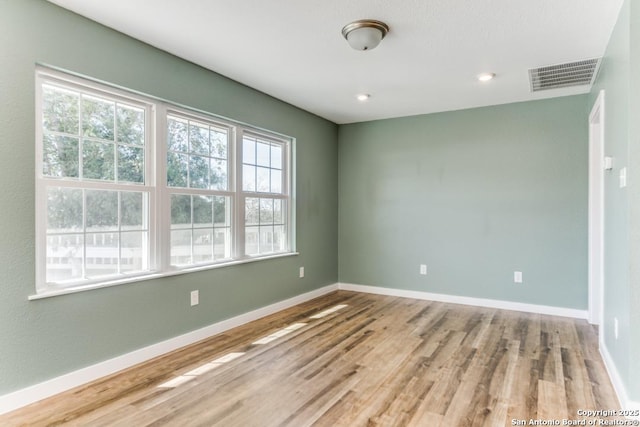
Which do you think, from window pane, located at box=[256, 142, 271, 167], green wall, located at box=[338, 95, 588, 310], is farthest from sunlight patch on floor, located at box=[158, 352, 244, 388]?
green wall, located at box=[338, 95, 588, 310]

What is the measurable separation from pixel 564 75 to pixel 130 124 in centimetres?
398

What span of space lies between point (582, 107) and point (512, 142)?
30.2 inches

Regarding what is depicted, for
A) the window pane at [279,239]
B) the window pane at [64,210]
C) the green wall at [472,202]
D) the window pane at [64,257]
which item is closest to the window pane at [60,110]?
the window pane at [64,210]

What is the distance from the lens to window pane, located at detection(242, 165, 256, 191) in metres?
3.99

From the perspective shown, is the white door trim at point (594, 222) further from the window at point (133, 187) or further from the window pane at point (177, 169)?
the window pane at point (177, 169)

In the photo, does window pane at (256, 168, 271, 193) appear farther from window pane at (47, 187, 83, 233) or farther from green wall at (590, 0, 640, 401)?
green wall at (590, 0, 640, 401)

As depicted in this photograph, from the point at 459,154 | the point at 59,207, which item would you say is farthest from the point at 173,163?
the point at 459,154

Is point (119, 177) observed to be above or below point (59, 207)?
above

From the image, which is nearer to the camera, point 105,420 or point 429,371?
point 105,420

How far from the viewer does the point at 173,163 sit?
3.20 meters

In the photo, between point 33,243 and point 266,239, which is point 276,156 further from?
point 33,243

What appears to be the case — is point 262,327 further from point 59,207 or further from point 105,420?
point 59,207

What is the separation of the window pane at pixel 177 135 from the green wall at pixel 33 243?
0.19 m

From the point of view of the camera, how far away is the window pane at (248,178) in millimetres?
3986
